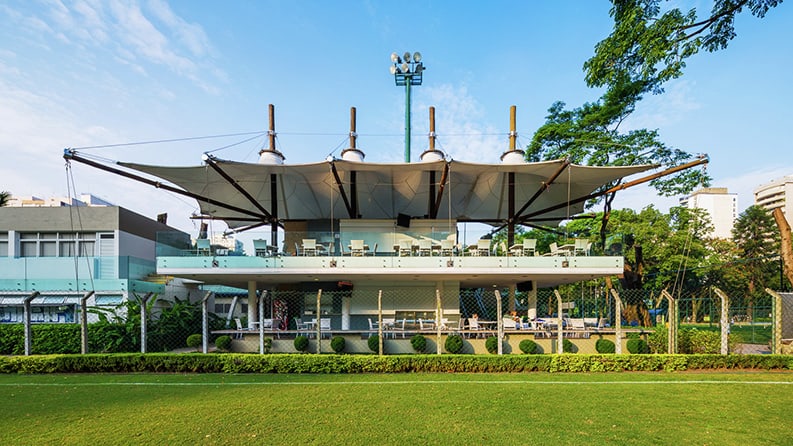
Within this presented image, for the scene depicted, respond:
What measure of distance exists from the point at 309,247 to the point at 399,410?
1026 cm

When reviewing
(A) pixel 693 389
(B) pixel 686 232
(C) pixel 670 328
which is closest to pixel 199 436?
(A) pixel 693 389

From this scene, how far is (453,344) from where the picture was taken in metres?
13.9

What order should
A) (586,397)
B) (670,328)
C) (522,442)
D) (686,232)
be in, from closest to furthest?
1. (522,442)
2. (586,397)
3. (670,328)
4. (686,232)

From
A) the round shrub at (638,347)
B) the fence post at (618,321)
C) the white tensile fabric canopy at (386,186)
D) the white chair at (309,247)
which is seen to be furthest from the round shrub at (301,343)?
the round shrub at (638,347)

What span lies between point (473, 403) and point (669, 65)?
688 centimetres

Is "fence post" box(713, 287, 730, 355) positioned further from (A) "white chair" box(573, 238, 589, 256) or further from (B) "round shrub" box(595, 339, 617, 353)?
(A) "white chair" box(573, 238, 589, 256)

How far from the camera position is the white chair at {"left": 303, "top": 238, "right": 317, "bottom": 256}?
16.5 m

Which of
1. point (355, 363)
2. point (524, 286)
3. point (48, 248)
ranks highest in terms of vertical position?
point (48, 248)

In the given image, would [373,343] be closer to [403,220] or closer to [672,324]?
[403,220]

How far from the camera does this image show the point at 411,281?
61.5ft

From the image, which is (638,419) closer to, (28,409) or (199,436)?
(199,436)

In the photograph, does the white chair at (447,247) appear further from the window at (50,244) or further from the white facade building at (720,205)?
the white facade building at (720,205)

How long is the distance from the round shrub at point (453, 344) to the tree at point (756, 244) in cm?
4759

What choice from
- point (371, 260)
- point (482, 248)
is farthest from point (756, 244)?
point (371, 260)
